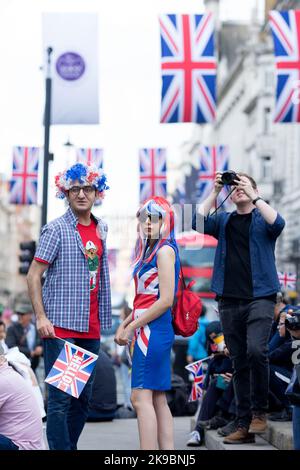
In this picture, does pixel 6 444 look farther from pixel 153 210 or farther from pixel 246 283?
pixel 246 283

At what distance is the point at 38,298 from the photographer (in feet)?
20.5

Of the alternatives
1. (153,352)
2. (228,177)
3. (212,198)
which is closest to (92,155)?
(212,198)

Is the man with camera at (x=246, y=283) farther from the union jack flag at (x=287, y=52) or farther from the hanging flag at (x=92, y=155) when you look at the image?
the hanging flag at (x=92, y=155)

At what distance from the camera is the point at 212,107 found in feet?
61.1

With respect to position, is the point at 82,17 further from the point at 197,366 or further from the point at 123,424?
the point at 197,366

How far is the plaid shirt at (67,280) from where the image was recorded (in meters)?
6.24

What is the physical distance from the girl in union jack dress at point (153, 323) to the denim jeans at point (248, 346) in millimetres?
1166

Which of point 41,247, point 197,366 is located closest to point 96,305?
point 41,247

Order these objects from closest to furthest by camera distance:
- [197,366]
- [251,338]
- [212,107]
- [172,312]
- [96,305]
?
[172,312] → [96,305] → [251,338] → [197,366] → [212,107]

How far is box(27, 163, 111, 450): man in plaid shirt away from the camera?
6160 millimetres

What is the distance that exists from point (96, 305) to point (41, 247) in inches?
19.1

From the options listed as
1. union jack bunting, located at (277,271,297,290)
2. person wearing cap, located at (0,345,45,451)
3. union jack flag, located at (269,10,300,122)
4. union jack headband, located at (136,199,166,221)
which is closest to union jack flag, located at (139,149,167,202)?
union jack flag, located at (269,10,300,122)

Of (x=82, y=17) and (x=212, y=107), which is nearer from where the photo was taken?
(x=82, y=17)

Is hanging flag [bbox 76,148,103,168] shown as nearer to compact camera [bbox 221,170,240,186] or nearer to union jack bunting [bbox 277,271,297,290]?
union jack bunting [bbox 277,271,297,290]
